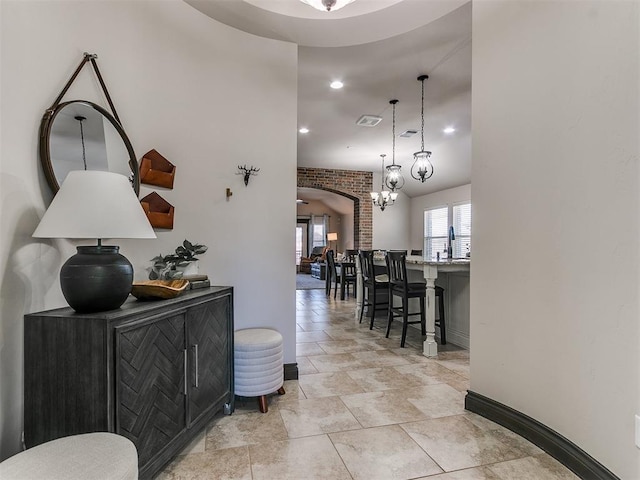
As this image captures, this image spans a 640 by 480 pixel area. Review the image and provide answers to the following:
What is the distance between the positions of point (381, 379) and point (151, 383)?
6.16ft

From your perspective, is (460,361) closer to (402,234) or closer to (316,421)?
(316,421)

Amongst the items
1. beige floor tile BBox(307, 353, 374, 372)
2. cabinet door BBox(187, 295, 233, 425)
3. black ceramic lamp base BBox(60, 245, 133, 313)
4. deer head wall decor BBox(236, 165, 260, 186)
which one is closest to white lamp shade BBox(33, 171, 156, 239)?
black ceramic lamp base BBox(60, 245, 133, 313)

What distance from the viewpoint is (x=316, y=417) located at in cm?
Answer: 218

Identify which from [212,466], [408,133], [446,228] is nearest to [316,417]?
[212,466]

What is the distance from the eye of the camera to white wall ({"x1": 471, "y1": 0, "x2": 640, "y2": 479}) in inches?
57.2

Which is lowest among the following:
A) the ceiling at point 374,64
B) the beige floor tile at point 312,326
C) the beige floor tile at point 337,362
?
the beige floor tile at point 312,326

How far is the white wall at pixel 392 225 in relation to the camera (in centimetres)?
871

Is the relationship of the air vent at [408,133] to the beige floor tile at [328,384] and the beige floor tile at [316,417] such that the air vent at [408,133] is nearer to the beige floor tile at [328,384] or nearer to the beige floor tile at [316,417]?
the beige floor tile at [328,384]

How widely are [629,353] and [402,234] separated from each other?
770 centimetres

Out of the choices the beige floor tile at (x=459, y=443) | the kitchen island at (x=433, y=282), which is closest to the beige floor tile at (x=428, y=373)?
the kitchen island at (x=433, y=282)

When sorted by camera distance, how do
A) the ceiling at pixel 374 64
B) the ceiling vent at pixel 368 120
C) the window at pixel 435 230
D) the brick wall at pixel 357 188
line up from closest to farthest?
the ceiling at pixel 374 64 → the ceiling vent at pixel 368 120 → the brick wall at pixel 357 188 → the window at pixel 435 230

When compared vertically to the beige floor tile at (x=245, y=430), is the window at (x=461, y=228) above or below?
above

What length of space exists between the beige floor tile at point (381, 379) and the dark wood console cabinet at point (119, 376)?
1.36 m

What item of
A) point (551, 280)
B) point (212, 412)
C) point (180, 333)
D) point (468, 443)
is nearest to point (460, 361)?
point (468, 443)
